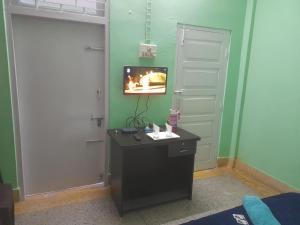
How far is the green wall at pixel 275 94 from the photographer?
8.72ft

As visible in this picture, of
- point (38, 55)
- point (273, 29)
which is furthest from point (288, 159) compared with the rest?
point (38, 55)

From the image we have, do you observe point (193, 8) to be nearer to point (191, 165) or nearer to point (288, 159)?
point (191, 165)

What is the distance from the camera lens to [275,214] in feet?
4.88

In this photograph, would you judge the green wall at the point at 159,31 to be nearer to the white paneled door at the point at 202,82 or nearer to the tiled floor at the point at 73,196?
the white paneled door at the point at 202,82

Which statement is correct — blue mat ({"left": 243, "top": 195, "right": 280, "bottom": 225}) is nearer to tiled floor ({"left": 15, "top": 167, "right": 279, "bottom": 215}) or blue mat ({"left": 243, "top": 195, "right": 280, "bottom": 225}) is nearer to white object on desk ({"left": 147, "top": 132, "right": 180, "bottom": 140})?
white object on desk ({"left": 147, "top": 132, "right": 180, "bottom": 140})

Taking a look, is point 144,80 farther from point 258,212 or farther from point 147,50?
point 258,212

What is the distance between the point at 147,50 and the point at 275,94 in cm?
170

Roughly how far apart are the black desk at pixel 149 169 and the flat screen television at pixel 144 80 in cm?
49

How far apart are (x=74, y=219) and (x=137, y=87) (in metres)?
1.52

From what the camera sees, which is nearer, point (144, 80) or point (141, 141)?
point (141, 141)

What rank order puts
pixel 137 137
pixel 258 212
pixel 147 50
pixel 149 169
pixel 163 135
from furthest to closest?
1. pixel 149 169
2. pixel 147 50
3. pixel 163 135
4. pixel 137 137
5. pixel 258 212

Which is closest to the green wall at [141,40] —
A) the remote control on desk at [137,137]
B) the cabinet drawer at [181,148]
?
the remote control on desk at [137,137]

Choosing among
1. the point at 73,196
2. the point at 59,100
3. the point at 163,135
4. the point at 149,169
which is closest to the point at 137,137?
the point at 163,135

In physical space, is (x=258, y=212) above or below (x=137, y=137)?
below
